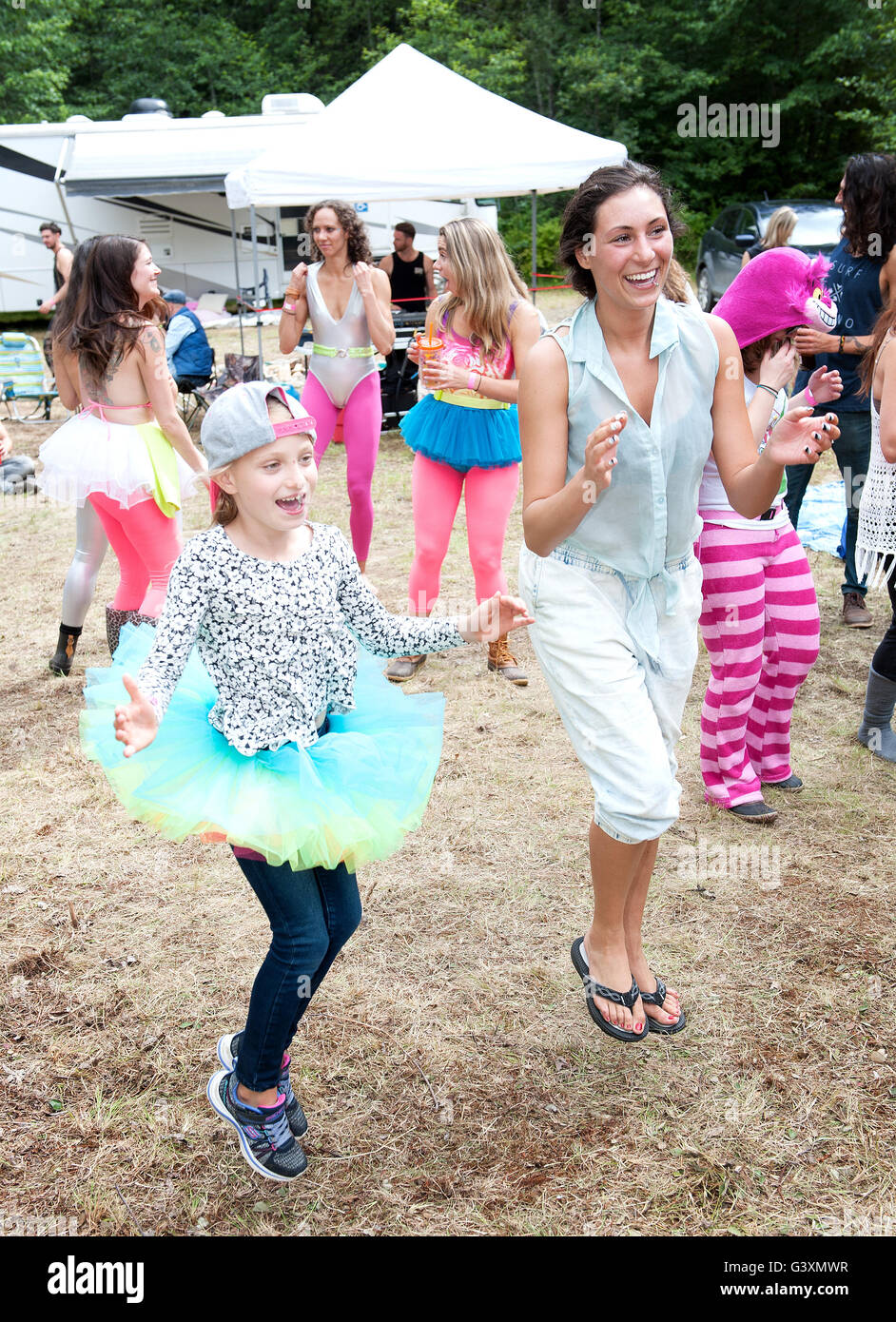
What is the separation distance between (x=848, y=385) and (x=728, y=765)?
2494 mm

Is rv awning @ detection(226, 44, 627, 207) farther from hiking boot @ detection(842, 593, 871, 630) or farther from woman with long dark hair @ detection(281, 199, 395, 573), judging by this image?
hiking boot @ detection(842, 593, 871, 630)

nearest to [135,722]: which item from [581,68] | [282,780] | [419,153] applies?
[282,780]

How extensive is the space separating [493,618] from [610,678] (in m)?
0.33

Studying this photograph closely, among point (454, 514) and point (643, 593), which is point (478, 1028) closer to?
point (643, 593)

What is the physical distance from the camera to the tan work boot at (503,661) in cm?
538

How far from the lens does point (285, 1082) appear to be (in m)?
2.51

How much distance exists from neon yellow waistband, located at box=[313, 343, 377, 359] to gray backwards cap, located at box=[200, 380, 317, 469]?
3.60m

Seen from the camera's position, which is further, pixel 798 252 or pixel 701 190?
pixel 701 190

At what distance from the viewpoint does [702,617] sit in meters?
3.78

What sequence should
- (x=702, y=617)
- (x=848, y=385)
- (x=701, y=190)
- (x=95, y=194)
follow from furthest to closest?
(x=701, y=190) → (x=95, y=194) → (x=848, y=385) → (x=702, y=617)

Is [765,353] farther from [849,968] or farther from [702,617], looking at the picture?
[849,968]

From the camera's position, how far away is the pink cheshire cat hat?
3.38 metres

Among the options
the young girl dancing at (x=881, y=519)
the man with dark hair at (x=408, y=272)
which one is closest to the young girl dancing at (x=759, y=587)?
the young girl dancing at (x=881, y=519)
